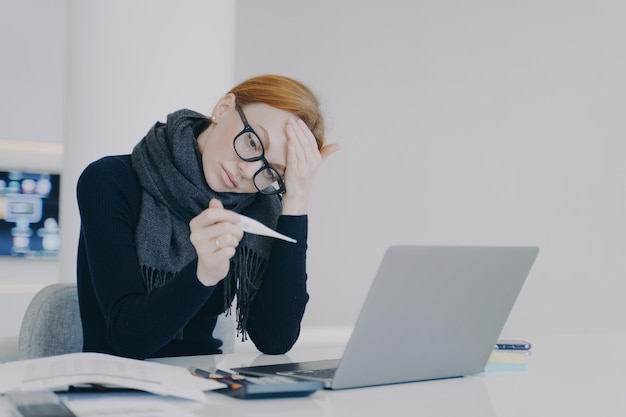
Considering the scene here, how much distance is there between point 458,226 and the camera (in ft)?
17.6

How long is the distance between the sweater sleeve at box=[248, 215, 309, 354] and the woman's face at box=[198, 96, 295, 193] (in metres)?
0.15

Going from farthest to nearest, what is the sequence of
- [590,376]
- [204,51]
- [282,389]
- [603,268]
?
[603,268] < [204,51] < [590,376] < [282,389]

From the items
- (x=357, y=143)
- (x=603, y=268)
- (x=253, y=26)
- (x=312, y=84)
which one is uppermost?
(x=253, y=26)

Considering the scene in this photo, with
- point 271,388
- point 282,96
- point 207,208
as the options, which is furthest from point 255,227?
point 282,96

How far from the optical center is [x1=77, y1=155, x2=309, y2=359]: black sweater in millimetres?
1356

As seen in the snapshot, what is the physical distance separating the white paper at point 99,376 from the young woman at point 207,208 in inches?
13.5

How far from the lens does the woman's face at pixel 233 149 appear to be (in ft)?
5.44

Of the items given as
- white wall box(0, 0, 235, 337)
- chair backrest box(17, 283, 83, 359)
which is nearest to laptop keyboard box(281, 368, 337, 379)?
chair backrest box(17, 283, 83, 359)

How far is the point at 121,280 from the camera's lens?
148cm

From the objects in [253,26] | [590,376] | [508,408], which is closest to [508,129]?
[253,26]

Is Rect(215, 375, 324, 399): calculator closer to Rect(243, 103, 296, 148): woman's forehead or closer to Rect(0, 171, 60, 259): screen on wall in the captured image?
Rect(243, 103, 296, 148): woman's forehead

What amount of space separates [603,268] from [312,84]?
88.9 inches

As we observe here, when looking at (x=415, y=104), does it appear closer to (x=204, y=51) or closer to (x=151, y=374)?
(x=204, y=51)

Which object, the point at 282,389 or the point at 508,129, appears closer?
the point at 282,389
